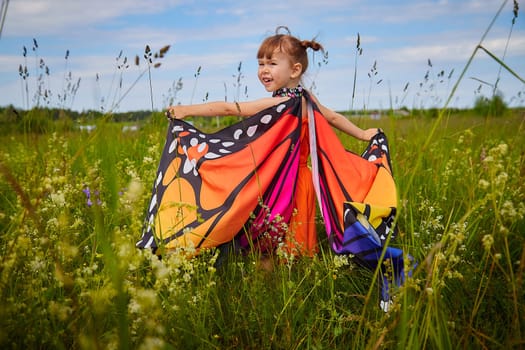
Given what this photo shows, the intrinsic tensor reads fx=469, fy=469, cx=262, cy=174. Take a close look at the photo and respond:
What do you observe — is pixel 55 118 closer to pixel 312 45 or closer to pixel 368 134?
pixel 312 45

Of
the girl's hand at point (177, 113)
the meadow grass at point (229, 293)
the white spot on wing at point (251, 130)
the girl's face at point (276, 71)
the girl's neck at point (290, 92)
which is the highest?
the girl's face at point (276, 71)

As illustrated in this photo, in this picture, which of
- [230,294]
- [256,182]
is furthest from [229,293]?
[256,182]

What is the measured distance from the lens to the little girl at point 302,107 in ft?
9.59

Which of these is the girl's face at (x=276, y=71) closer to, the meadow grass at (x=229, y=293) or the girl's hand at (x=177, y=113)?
the girl's hand at (x=177, y=113)

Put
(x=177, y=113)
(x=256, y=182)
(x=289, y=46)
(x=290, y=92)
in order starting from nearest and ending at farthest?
(x=256, y=182) → (x=177, y=113) → (x=290, y=92) → (x=289, y=46)

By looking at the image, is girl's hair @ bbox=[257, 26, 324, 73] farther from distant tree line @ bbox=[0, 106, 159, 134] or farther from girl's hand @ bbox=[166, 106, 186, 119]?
distant tree line @ bbox=[0, 106, 159, 134]

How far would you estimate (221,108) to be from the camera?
2914 mm

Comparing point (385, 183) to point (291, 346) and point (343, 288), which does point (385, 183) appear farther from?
point (291, 346)

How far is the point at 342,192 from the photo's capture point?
2.74 metres

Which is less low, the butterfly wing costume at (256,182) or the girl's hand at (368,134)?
the girl's hand at (368,134)

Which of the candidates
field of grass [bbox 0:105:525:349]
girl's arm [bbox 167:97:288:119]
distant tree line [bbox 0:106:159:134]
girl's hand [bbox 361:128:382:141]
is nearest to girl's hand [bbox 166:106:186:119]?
girl's arm [bbox 167:97:288:119]

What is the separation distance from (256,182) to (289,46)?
3.49ft

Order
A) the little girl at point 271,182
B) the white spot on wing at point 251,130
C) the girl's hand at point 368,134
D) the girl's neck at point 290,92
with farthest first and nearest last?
the girl's hand at point 368,134 < the girl's neck at point 290,92 < the white spot on wing at point 251,130 < the little girl at point 271,182

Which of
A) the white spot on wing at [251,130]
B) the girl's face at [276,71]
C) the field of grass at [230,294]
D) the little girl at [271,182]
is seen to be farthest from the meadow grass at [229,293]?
the girl's face at [276,71]
